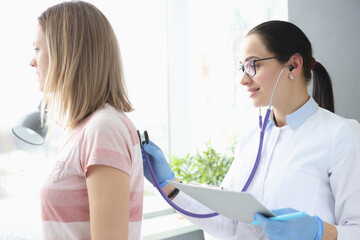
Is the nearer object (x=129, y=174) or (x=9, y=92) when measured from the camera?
(x=129, y=174)

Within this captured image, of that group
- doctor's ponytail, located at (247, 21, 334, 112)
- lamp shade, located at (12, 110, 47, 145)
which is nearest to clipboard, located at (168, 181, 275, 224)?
doctor's ponytail, located at (247, 21, 334, 112)

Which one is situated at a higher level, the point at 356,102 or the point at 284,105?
the point at 284,105

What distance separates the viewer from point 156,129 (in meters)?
2.31

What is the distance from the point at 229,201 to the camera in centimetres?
82

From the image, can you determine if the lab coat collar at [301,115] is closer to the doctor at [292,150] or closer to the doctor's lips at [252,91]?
the doctor at [292,150]

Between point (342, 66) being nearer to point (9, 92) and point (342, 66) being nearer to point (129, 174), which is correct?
point (129, 174)

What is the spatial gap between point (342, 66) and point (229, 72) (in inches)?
28.3

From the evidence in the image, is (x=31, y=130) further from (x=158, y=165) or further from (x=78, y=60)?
(x=78, y=60)

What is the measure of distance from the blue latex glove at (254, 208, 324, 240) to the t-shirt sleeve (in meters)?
0.37

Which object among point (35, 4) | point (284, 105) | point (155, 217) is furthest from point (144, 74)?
point (284, 105)

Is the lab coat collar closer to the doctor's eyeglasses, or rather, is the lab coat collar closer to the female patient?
the doctor's eyeglasses

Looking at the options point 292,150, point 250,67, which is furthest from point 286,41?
point 292,150

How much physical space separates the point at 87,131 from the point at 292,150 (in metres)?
0.72

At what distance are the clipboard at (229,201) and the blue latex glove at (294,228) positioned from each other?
0.08 feet
